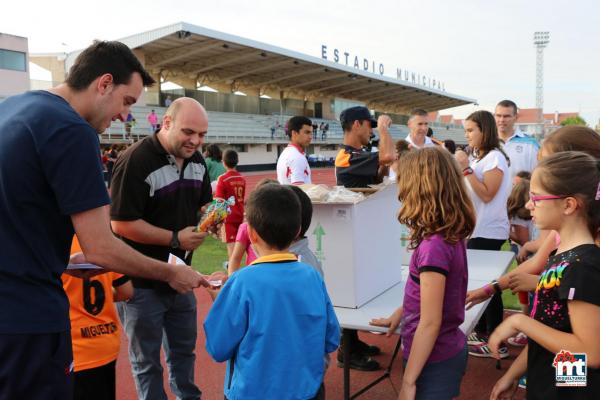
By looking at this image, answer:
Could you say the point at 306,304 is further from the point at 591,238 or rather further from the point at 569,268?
the point at 591,238

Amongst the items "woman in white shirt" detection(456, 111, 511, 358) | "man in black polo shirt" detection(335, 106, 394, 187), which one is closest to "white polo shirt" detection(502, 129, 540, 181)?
"woman in white shirt" detection(456, 111, 511, 358)

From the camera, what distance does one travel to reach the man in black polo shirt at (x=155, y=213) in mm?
2627

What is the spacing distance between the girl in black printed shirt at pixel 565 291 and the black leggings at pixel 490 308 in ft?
8.01

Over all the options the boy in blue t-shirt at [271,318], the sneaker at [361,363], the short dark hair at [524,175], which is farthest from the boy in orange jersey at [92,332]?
the short dark hair at [524,175]

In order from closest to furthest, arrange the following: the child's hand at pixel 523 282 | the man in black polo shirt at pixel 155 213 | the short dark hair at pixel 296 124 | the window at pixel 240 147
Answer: the child's hand at pixel 523 282
the man in black polo shirt at pixel 155 213
the short dark hair at pixel 296 124
the window at pixel 240 147

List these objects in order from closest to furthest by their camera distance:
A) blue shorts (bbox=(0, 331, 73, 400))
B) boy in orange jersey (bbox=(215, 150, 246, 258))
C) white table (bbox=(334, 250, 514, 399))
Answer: blue shorts (bbox=(0, 331, 73, 400)) → white table (bbox=(334, 250, 514, 399)) → boy in orange jersey (bbox=(215, 150, 246, 258))

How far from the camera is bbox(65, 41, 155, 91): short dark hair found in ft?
5.80

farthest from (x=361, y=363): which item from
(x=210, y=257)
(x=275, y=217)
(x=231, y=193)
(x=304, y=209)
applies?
(x=210, y=257)

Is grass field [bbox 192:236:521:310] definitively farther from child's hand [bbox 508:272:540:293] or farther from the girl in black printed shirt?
the girl in black printed shirt

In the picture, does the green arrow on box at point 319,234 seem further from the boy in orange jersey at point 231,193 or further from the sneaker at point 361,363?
the boy in orange jersey at point 231,193

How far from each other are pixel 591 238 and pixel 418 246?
65 cm

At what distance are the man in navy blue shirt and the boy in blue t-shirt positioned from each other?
0.53 m

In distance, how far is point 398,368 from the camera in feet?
12.4

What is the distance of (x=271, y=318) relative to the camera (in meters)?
1.72
